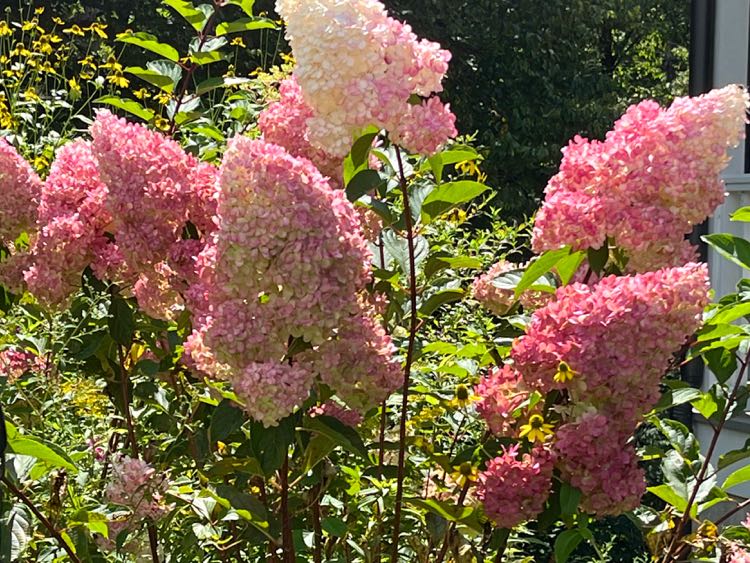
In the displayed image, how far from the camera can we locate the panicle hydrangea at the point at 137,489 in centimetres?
161

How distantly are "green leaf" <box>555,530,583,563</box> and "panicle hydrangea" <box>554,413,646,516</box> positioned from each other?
127mm

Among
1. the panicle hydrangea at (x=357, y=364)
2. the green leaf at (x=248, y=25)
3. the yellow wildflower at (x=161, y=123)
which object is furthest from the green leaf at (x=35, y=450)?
the yellow wildflower at (x=161, y=123)


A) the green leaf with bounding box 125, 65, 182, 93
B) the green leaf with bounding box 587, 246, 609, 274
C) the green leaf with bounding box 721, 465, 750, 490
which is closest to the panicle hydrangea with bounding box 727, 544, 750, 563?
the green leaf with bounding box 721, 465, 750, 490

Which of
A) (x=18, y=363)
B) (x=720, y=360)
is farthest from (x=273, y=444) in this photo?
(x=18, y=363)

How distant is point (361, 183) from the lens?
1431mm

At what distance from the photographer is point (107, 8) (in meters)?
12.5

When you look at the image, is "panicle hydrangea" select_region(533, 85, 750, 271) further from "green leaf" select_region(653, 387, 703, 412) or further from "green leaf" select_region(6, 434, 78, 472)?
"green leaf" select_region(6, 434, 78, 472)

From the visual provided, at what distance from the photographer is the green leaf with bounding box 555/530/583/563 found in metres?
1.61

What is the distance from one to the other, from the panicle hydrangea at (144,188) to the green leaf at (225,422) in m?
0.23

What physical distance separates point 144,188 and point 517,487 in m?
0.61

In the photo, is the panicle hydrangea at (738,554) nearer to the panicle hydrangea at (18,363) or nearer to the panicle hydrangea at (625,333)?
the panicle hydrangea at (625,333)

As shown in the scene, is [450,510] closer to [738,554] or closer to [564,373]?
[564,373]

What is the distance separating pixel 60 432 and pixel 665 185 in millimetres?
1125

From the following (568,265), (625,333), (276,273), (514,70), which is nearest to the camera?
(276,273)
